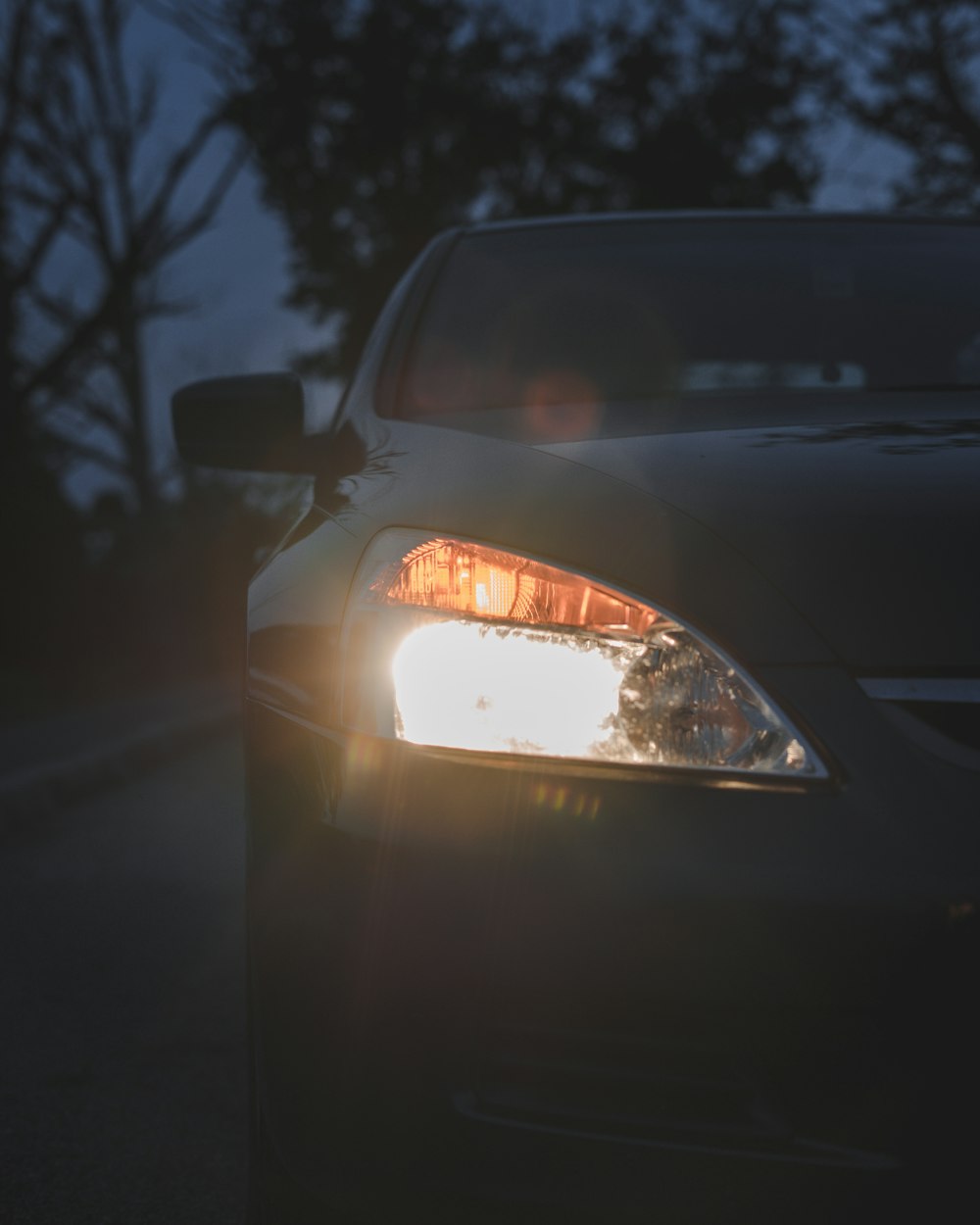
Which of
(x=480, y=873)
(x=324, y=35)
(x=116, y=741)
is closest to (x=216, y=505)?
(x=324, y=35)

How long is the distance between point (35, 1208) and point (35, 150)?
16.9 meters

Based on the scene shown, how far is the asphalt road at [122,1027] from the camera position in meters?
2.34

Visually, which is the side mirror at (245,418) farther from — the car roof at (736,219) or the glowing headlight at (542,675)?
the glowing headlight at (542,675)

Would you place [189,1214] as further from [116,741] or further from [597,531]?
[116,741]

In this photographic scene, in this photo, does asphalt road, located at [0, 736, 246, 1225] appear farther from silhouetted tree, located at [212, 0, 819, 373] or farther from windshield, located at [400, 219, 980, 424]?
silhouetted tree, located at [212, 0, 819, 373]

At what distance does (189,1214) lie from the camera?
2.22 metres

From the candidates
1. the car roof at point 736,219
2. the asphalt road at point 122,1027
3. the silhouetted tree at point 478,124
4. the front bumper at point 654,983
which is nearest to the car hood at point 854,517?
the front bumper at point 654,983

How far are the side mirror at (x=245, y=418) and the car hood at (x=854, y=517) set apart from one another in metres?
1.05

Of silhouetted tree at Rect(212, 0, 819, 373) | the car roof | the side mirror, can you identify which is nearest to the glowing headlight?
the side mirror

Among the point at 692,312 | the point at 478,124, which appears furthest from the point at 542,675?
the point at 478,124

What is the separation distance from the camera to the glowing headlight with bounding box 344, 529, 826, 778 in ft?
4.87

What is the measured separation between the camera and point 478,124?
879 inches

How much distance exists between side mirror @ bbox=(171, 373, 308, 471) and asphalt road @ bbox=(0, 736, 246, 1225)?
1.21 meters

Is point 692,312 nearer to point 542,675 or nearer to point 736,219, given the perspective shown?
point 736,219
